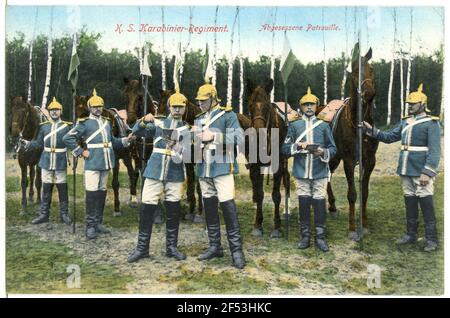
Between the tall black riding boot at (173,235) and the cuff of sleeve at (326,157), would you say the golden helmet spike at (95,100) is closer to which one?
the tall black riding boot at (173,235)

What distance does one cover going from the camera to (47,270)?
640cm

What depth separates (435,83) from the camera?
637 cm

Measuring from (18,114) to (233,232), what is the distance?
3.21 metres

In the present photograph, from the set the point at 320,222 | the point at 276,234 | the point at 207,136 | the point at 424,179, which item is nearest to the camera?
the point at 207,136

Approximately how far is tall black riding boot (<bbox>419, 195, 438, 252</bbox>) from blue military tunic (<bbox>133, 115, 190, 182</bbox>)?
298 cm

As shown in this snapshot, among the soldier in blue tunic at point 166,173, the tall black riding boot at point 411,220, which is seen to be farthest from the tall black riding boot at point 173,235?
the tall black riding boot at point 411,220

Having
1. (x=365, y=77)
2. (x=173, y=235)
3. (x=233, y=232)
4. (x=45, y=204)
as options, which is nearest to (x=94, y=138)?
(x=45, y=204)

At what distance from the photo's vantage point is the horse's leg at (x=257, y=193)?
655cm

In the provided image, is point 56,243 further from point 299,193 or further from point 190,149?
point 299,193

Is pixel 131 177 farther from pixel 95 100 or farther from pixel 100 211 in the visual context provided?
pixel 95 100

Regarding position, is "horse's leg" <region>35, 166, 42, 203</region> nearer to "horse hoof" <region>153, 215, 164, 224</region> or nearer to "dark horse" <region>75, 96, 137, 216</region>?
"dark horse" <region>75, 96, 137, 216</region>

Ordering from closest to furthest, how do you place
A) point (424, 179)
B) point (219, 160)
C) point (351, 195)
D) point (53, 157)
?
point (219, 160)
point (424, 179)
point (351, 195)
point (53, 157)

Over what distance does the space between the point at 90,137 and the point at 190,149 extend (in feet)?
4.40

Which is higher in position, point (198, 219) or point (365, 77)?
point (365, 77)
